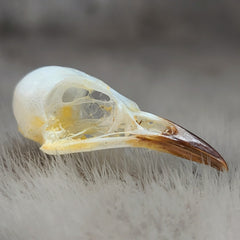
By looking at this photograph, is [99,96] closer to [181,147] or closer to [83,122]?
[83,122]

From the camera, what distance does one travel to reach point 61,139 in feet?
2.57

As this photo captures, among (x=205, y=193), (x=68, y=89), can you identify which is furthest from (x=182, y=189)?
(x=68, y=89)

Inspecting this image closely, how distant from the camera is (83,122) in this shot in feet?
2.74

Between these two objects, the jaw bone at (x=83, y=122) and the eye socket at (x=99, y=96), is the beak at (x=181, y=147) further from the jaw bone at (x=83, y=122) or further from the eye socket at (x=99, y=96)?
the eye socket at (x=99, y=96)

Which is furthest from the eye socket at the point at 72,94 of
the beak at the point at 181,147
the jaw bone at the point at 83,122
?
the beak at the point at 181,147

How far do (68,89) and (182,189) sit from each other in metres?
0.31

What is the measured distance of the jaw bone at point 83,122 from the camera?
2.51 ft

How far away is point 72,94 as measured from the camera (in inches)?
33.0

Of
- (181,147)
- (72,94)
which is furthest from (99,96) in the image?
(181,147)

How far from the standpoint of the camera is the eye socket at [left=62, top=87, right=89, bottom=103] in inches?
32.9

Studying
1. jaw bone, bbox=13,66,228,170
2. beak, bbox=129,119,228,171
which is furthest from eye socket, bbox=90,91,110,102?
beak, bbox=129,119,228,171

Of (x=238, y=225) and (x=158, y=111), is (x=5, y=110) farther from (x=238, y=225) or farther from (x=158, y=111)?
(x=238, y=225)

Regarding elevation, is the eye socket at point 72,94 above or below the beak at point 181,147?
above

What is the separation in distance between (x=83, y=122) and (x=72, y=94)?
59 millimetres
